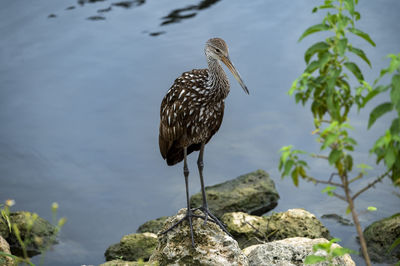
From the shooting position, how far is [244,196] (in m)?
8.62

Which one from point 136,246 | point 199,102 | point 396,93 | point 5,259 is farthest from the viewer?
point 136,246

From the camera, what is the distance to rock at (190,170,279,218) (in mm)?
8492

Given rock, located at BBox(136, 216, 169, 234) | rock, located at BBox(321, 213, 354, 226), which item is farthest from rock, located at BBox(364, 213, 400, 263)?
rock, located at BBox(136, 216, 169, 234)

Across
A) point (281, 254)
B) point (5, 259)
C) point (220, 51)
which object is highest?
point (220, 51)

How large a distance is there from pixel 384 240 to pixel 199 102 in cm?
325

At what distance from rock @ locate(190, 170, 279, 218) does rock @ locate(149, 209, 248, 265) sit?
2810 mm

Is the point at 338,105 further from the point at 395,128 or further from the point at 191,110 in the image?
the point at 191,110

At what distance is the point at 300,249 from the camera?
554 centimetres

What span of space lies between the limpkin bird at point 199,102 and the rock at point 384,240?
101 inches

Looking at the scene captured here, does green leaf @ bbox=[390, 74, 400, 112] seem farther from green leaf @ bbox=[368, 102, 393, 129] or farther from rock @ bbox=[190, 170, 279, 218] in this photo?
rock @ bbox=[190, 170, 279, 218]

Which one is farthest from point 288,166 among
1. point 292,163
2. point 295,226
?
point 295,226

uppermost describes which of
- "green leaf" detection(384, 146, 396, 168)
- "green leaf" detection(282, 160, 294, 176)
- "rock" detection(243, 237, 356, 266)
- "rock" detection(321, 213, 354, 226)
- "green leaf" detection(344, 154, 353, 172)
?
"rock" detection(321, 213, 354, 226)

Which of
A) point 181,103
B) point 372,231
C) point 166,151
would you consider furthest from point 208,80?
point 372,231

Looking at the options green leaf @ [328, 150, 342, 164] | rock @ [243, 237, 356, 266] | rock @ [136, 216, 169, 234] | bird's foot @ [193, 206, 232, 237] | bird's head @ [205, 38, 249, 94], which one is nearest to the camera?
green leaf @ [328, 150, 342, 164]
